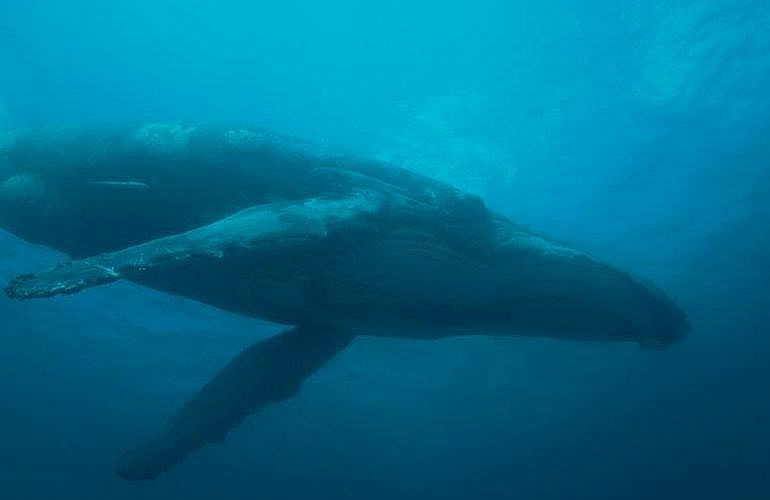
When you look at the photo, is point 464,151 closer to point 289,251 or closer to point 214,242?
point 289,251

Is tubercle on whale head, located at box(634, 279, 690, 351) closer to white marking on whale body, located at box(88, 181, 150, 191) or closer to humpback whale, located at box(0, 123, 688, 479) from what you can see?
humpback whale, located at box(0, 123, 688, 479)

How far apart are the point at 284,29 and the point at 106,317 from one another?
67.5 ft

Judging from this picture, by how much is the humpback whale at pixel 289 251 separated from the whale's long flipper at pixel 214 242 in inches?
0.7

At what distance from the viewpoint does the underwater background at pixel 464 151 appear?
15.0 metres

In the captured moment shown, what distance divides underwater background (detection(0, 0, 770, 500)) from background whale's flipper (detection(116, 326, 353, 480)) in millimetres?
2589

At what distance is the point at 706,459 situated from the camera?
5403 cm

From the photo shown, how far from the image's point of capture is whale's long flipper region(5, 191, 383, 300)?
12.7ft

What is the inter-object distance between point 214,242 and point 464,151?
1390 cm

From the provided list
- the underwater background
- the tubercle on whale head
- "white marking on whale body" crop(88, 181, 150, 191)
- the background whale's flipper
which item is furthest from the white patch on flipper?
the tubercle on whale head

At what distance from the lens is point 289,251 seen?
4.74 meters

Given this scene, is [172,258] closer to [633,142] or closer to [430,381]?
[633,142]

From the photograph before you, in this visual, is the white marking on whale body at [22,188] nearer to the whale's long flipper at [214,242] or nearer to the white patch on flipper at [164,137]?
the white patch on flipper at [164,137]

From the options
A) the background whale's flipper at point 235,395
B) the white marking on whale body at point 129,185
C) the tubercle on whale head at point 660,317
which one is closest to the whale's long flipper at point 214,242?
the white marking on whale body at point 129,185

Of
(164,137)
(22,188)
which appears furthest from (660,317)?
(22,188)
